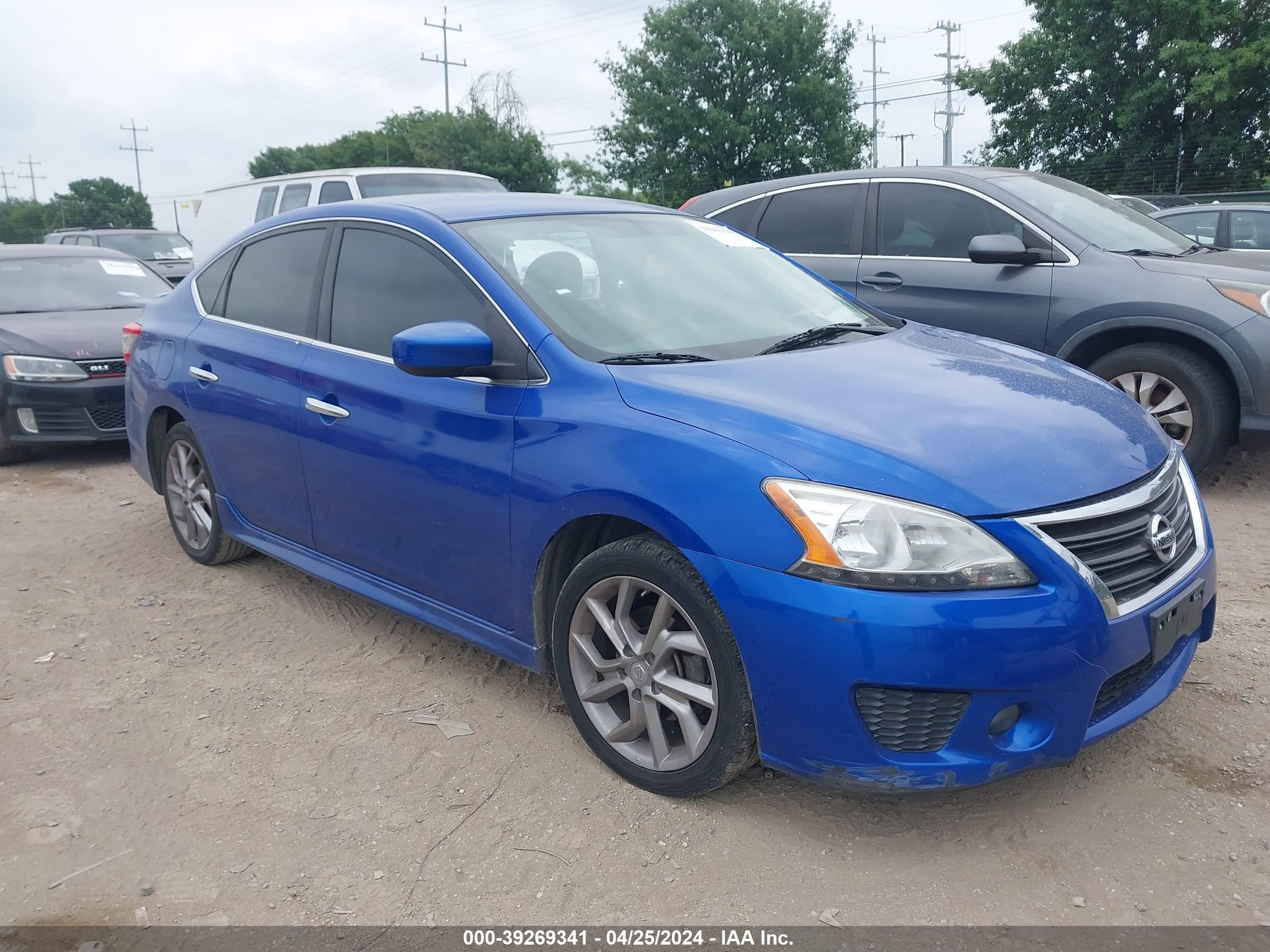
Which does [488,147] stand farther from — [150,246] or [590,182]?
[150,246]

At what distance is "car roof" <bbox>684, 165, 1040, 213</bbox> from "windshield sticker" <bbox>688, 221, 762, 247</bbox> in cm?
228

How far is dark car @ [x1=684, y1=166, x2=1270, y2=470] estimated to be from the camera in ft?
17.4

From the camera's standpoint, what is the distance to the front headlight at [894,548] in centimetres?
240

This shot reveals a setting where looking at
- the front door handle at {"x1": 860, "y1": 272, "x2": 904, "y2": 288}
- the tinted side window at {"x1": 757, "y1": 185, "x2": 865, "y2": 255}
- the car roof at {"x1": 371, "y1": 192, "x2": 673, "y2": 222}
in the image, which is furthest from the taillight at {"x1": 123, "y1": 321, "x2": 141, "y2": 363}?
the front door handle at {"x1": 860, "y1": 272, "x2": 904, "y2": 288}

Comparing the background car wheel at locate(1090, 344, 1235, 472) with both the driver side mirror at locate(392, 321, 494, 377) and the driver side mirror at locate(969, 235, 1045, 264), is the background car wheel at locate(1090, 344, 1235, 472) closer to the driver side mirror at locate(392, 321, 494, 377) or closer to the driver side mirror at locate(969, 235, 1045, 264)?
the driver side mirror at locate(969, 235, 1045, 264)

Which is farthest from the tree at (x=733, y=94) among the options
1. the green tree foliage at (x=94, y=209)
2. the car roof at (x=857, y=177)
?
the green tree foliage at (x=94, y=209)

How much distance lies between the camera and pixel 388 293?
3719 millimetres

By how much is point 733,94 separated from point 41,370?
115 feet

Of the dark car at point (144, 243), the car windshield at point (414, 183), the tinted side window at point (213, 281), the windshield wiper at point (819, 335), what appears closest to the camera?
the windshield wiper at point (819, 335)

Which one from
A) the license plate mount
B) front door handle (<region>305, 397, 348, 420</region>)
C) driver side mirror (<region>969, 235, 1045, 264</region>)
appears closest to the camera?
the license plate mount

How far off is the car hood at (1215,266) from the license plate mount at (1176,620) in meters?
3.22

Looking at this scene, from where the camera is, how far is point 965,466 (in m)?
2.54

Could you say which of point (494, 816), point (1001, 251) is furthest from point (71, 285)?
point (494, 816)

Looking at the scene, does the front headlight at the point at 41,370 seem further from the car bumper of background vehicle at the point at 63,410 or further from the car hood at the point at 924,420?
the car hood at the point at 924,420
